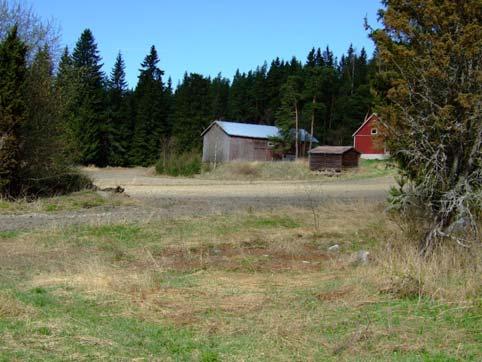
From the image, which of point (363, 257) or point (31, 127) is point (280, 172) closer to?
point (31, 127)

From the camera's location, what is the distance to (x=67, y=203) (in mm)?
21469

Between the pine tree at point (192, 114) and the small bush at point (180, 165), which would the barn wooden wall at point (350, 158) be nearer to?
the small bush at point (180, 165)

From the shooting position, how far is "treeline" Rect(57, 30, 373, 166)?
78.8m

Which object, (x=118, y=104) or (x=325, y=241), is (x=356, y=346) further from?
(x=118, y=104)

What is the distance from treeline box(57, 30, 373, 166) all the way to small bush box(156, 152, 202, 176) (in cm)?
742

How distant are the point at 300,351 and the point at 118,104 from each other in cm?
8654

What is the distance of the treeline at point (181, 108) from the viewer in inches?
3103

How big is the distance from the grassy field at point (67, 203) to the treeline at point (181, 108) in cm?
4859

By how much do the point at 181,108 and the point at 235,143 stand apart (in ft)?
79.6

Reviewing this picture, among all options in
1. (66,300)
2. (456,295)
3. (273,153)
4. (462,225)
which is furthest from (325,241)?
(273,153)

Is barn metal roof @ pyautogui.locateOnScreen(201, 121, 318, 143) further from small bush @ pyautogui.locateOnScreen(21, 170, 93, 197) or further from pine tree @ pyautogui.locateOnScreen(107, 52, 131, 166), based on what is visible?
small bush @ pyautogui.locateOnScreen(21, 170, 93, 197)

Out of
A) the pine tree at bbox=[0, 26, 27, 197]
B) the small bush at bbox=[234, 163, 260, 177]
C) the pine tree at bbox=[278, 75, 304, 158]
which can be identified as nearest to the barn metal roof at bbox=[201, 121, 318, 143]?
the pine tree at bbox=[278, 75, 304, 158]

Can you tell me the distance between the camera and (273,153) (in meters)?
72.2

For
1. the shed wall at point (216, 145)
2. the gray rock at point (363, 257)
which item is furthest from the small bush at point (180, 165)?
the gray rock at point (363, 257)
